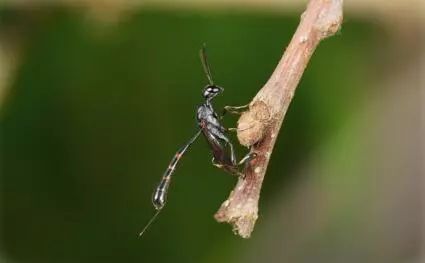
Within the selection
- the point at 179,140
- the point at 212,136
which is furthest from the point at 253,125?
the point at 179,140

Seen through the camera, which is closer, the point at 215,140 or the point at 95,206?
the point at 215,140

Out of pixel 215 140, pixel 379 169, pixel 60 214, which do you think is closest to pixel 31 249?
pixel 60 214

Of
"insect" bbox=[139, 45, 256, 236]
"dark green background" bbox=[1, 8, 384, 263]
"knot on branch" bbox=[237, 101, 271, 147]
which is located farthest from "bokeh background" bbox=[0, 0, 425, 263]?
"knot on branch" bbox=[237, 101, 271, 147]

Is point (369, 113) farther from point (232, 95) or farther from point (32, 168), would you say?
point (32, 168)

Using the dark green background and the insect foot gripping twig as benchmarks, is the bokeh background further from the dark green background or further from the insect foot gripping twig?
the insect foot gripping twig

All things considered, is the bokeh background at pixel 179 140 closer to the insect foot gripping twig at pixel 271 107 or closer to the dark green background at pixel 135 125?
the dark green background at pixel 135 125
